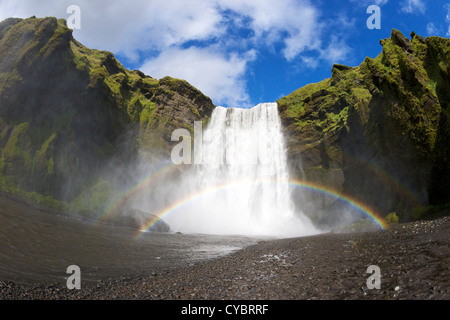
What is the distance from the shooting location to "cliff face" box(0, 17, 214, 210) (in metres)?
36.0

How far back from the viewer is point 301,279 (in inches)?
464

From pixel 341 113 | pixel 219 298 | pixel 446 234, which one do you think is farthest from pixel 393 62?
pixel 219 298

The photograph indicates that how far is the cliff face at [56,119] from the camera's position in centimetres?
3600

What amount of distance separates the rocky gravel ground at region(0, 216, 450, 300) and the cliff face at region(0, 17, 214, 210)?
2853cm

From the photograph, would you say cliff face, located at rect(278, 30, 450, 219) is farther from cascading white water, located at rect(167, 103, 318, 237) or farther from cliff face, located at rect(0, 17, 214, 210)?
cliff face, located at rect(0, 17, 214, 210)

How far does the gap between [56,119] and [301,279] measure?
42.1 metres

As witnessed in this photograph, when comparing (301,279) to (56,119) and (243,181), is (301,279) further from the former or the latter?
(56,119)

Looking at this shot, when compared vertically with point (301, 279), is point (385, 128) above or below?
above

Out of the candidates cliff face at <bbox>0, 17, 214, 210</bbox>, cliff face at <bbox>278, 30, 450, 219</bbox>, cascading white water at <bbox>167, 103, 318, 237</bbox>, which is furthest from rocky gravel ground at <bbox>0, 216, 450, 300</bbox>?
cliff face at <bbox>0, 17, 214, 210</bbox>

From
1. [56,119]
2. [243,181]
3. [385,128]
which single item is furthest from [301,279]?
[56,119]

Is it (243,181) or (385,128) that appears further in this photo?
(243,181)

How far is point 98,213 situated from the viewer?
1507 inches

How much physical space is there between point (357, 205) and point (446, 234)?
25.9 metres

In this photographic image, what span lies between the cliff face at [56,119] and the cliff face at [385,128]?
96.1ft
